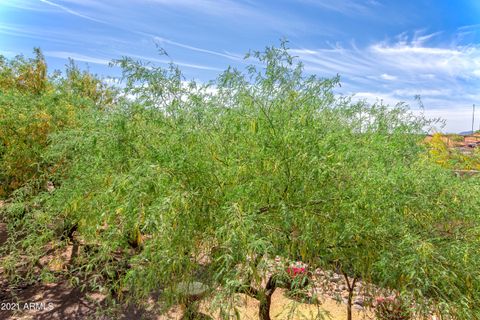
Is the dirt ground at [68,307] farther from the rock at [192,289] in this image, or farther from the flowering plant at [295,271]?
Answer: the flowering plant at [295,271]

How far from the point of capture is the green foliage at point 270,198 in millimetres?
2672

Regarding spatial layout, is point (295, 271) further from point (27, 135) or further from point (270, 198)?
point (27, 135)

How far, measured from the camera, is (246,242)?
97.3 inches

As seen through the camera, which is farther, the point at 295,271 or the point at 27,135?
the point at 27,135

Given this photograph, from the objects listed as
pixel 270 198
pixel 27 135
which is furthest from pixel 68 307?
pixel 270 198

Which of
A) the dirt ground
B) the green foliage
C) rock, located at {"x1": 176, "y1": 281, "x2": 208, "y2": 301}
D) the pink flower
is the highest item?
the green foliage

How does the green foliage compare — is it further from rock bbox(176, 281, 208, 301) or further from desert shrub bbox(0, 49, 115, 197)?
desert shrub bbox(0, 49, 115, 197)

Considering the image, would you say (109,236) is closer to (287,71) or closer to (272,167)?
(272,167)

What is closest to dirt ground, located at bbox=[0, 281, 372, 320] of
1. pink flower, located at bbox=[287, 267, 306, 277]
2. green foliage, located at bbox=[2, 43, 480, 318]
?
green foliage, located at bbox=[2, 43, 480, 318]

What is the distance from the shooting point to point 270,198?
3.06m

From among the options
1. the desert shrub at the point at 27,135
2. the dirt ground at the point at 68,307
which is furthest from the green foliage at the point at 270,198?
the desert shrub at the point at 27,135

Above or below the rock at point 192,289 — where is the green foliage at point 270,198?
above

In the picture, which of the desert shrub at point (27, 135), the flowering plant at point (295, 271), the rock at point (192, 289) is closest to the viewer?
the flowering plant at point (295, 271)

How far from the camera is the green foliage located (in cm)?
267
